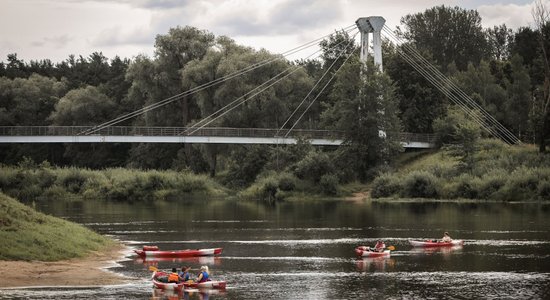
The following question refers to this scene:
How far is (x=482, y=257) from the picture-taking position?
54406 mm

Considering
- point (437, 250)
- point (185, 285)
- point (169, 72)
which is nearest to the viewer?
point (185, 285)

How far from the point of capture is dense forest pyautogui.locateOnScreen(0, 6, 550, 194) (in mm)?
114000

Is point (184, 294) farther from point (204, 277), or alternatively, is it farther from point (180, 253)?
point (180, 253)

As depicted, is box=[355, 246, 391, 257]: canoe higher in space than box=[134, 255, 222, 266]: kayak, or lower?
higher

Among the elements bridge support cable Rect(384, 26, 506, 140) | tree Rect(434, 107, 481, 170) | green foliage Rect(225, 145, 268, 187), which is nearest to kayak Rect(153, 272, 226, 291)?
tree Rect(434, 107, 481, 170)

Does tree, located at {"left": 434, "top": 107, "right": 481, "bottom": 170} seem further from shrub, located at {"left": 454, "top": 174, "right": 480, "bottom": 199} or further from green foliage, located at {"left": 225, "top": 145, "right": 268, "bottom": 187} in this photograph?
green foliage, located at {"left": 225, "top": 145, "right": 268, "bottom": 187}

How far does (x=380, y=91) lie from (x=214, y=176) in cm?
2753

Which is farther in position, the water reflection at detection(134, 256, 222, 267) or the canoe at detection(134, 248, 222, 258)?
the canoe at detection(134, 248, 222, 258)

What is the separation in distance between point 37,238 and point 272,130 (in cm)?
7271

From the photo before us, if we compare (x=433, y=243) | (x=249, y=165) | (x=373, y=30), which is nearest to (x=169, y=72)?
(x=249, y=165)

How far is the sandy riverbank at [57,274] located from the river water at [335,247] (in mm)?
1199

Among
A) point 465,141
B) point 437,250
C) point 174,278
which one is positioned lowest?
point 174,278

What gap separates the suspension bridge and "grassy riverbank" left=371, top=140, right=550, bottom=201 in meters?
8.14

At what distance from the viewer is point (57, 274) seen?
46.2m
